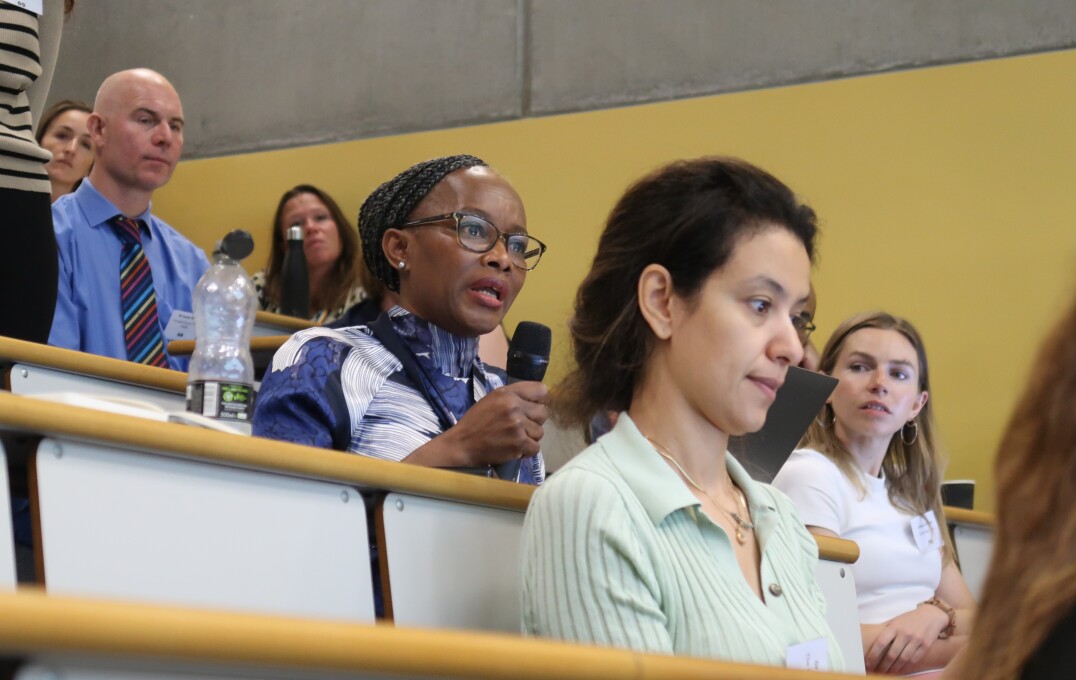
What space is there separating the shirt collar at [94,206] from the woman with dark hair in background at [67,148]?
0.79 metres

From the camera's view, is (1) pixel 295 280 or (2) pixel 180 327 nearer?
(2) pixel 180 327

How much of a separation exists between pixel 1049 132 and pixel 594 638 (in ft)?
9.80

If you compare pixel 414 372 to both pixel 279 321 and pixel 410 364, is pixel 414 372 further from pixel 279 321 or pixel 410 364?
pixel 279 321

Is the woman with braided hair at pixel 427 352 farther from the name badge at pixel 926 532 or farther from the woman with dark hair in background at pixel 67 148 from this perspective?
the woman with dark hair in background at pixel 67 148

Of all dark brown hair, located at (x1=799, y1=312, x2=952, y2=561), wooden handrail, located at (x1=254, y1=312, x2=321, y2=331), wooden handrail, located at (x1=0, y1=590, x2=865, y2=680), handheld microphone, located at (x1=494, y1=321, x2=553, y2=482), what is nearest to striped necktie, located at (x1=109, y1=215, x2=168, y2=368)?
wooden handrail, located at (x1=254, y1=312, x2=321, y2=331)

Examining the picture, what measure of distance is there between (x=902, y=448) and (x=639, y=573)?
5.83 ft

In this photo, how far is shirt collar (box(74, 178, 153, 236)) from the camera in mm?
3234

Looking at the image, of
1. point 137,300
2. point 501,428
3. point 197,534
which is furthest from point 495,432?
point 137,300

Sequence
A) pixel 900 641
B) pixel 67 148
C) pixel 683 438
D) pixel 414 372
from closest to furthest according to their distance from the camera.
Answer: pixel 683 438 < pixel 414 372 < pixel 900 641 < pixel 67 148

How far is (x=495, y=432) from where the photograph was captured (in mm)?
1837

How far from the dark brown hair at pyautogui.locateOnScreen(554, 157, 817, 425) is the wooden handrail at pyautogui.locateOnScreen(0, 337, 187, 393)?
2.55ft

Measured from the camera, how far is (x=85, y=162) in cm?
410

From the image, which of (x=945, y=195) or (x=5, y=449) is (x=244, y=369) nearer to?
(x=5, y=449)

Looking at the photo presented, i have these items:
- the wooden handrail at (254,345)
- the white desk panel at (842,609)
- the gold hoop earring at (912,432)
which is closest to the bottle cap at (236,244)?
the wooden handrail at (254,345)
